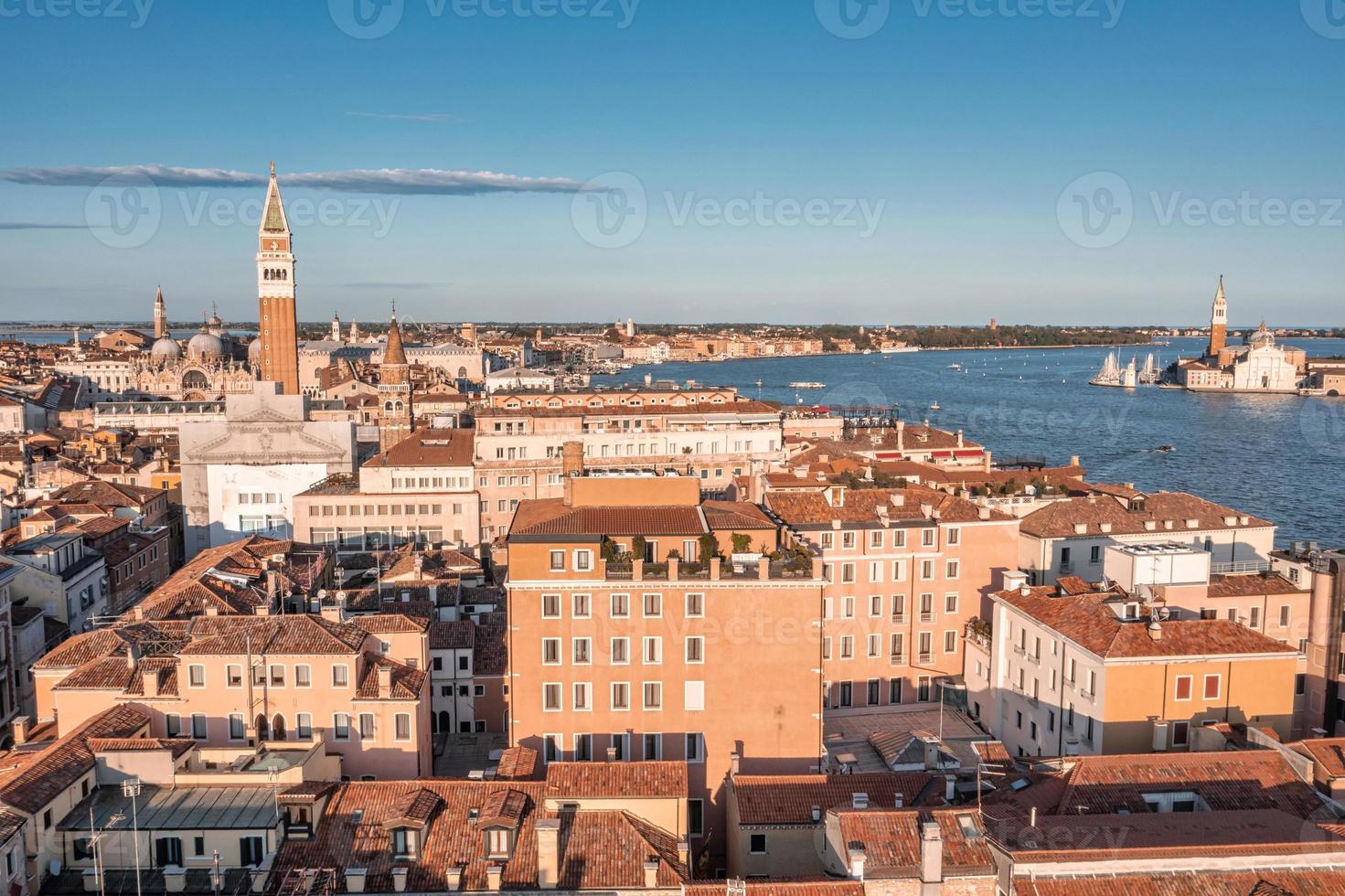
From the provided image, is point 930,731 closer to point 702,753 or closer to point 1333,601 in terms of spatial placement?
point 702,753

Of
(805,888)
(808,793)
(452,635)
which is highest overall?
(805,888)

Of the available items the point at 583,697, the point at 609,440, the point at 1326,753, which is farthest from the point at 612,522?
the point at 609,440

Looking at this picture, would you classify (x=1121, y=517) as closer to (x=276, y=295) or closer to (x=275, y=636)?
(x=275, y=636)

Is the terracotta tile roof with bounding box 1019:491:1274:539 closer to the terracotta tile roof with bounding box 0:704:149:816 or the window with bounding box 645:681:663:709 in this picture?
the window with bounding box 645:681:663:709

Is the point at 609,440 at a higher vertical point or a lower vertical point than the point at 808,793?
higher

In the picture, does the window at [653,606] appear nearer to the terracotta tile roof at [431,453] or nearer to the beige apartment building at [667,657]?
the beige apartment building at [667,657]

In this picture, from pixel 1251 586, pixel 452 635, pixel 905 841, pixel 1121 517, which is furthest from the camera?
pixel 1121 517
